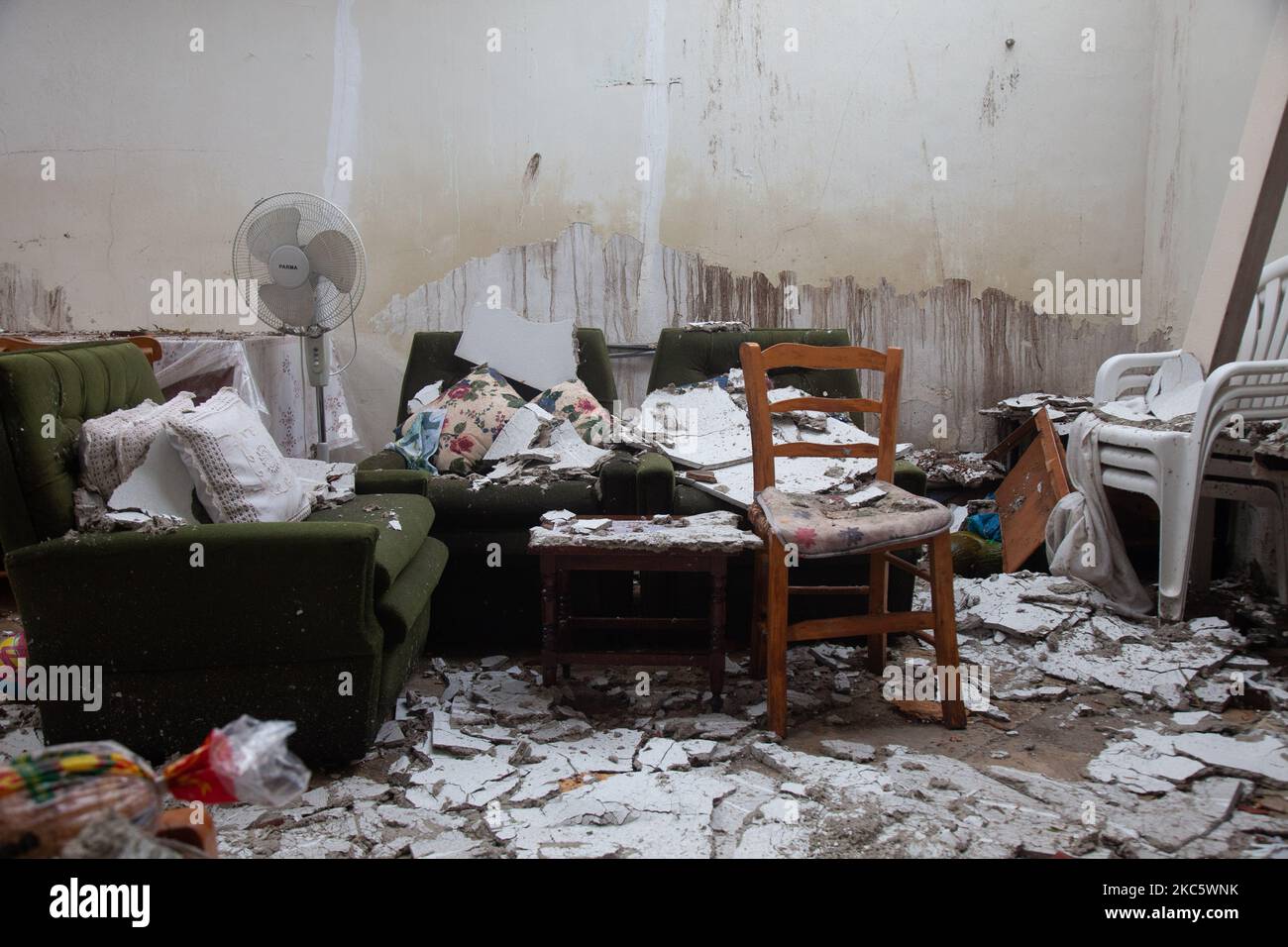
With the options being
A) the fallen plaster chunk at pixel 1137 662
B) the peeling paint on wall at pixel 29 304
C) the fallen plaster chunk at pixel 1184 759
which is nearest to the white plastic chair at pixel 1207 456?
the fallen plaster chunk at pixel 1137 662

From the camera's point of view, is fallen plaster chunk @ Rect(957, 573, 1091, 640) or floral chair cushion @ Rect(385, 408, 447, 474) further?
floral chair cushion @ Rect(385, 408, 447, 474)

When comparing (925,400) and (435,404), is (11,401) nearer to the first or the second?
(435,404)

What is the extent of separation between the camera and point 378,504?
276 cm

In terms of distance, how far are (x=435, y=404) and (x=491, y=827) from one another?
6.62 feet

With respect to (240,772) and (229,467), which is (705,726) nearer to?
(229,467)

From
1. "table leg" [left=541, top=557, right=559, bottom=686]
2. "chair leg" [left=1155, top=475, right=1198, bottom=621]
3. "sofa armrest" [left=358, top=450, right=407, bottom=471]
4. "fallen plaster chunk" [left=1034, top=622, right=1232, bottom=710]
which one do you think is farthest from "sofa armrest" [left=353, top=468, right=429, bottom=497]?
"chair leg" [left=1155, top=475, right=1198, bottom=621]

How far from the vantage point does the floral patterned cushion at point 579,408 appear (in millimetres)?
3490

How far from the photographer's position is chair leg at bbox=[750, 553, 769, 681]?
2752mm

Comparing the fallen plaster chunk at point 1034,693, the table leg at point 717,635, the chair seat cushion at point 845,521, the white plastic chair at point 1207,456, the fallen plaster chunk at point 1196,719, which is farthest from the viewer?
the white plastic chair at point 1207,456

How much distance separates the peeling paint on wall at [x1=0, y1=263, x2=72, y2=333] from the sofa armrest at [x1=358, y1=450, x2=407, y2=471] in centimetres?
243

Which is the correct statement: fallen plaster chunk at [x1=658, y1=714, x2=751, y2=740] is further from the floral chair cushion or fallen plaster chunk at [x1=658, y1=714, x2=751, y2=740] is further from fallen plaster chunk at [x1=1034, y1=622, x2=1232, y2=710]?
the floral chair cushion

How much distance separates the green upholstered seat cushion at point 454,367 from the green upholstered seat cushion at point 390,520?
0.95 meters

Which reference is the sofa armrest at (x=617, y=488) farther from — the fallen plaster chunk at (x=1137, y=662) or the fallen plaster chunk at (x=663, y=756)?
the fallen plaster chunk at (x=1137, y=662)
